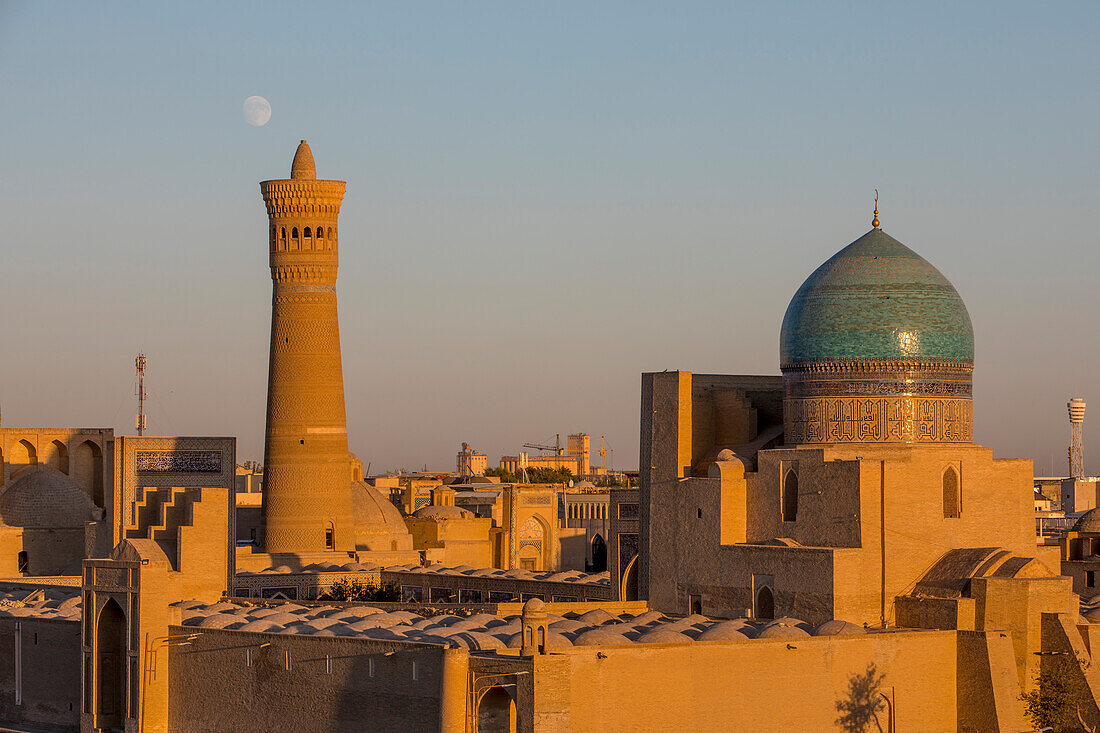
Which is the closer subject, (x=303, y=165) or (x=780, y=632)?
(x=780, y=632)

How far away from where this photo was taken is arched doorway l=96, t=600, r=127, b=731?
28797mm


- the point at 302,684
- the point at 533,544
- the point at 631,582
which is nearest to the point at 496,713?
the point at 302,684

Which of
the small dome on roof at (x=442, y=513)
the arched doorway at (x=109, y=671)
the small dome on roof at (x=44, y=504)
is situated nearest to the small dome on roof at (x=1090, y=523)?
the arched doorway at (x=109, y=671)

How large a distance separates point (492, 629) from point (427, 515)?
1130 inches

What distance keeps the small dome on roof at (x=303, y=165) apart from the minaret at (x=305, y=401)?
20.5 inches

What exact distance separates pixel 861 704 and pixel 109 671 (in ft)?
36.9

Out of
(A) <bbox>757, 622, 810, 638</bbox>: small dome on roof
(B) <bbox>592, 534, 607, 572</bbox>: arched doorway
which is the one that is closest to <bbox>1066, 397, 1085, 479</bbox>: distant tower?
(B) <bbox>592, 534, 607, 572</bbox>: arched doorway

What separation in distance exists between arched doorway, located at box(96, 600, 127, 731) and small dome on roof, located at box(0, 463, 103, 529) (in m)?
14.5

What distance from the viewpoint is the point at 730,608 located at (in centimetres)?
2961

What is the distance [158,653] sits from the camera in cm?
2809

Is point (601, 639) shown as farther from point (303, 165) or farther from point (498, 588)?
point (303, 165)

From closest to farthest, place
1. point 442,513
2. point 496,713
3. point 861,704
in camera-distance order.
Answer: point 496,713
point 861,704
point 442,513

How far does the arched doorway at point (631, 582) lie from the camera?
1422 inches

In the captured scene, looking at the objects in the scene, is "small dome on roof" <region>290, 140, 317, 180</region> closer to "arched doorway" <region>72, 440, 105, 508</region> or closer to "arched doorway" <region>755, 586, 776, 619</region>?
"arched doorway" <region>72, 440, 105, 508</region>
